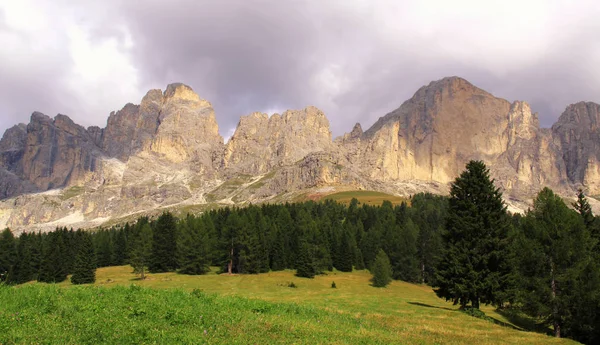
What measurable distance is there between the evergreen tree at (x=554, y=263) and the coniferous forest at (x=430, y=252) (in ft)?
0.25

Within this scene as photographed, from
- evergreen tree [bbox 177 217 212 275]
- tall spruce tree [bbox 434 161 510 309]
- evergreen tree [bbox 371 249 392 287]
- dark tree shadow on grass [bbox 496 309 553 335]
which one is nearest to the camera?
dark tree shadow on grass [bbox 496 309 553 335]

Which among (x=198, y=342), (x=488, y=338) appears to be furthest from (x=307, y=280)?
(x=198, y=342)

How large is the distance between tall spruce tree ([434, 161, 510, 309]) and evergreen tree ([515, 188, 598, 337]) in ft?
6.43

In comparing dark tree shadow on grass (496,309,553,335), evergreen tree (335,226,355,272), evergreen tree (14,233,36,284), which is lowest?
evergreen tree (14,233,36,284)

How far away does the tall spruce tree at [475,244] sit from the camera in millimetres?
31766

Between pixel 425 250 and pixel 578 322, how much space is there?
67.9 metres

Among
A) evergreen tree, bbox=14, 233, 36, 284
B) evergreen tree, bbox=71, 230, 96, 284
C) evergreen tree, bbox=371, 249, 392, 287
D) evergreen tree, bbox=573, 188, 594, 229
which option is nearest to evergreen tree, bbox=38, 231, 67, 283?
evergreen tree, bbox=14, 233, 36, 284

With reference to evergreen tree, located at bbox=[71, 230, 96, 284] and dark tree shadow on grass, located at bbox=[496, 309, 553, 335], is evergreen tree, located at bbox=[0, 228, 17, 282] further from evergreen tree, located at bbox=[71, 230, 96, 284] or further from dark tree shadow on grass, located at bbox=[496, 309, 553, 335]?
dark tree shadow on grass, located at bbox=[496, 309, 553, 335]

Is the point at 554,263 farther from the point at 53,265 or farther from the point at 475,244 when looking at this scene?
the point at 53,265

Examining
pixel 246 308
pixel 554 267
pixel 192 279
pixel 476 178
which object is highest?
pixel 476 178

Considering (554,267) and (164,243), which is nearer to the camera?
(554,267)

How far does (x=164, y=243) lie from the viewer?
90.1 m

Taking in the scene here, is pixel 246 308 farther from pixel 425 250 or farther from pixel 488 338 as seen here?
pixel 425 250

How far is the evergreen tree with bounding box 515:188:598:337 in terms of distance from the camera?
2792 centimetres
